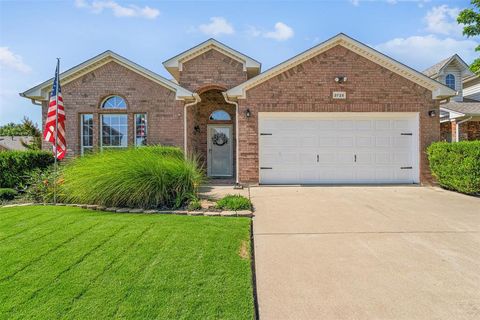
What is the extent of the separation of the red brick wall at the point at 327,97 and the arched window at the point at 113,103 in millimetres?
4810

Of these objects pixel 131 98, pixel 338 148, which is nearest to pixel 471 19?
pixel 338 148

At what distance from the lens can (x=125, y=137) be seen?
11.4 meters

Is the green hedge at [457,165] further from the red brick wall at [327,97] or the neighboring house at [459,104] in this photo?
the neighboring house at [459,104]

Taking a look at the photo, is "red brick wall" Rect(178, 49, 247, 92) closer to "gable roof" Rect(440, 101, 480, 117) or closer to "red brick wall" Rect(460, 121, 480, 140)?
"gable roof" Rect(440, 101, 480, 117)

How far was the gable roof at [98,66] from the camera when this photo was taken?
1089cm

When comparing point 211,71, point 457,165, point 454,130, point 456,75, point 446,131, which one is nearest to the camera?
point 457,165

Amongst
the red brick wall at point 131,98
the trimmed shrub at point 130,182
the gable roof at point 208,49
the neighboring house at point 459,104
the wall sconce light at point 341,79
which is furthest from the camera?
the neighboring house at point 459,104

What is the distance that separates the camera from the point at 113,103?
37.1ft

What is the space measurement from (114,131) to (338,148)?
871cm

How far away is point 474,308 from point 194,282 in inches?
107

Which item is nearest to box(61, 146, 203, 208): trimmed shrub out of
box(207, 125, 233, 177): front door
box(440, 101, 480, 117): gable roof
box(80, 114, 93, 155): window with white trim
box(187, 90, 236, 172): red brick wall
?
box(80, 114, 93, 155): window with white trim

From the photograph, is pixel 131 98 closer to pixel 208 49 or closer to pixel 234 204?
pixel 208 49

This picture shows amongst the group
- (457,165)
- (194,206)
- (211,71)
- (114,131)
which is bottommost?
(194,206)

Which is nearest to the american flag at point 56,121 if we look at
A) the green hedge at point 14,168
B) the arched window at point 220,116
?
the green hedge at point 14,168
